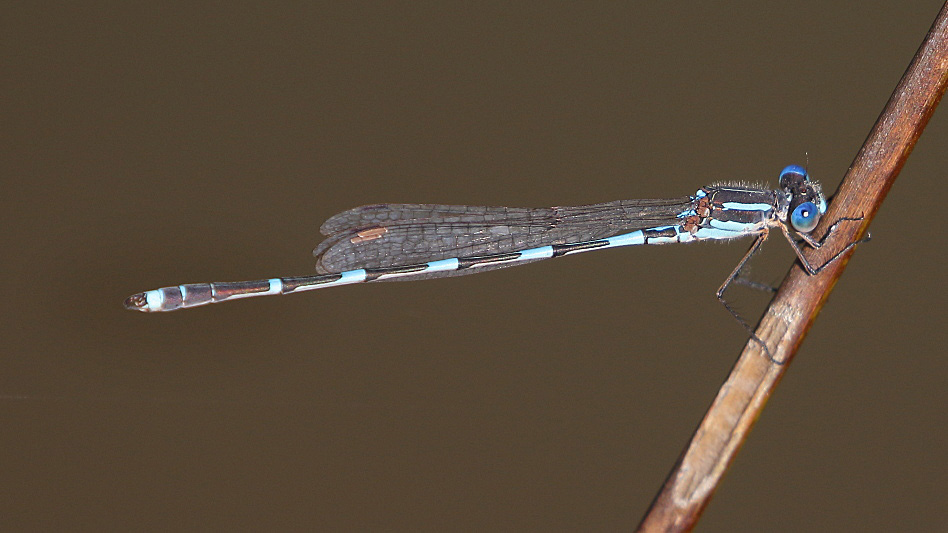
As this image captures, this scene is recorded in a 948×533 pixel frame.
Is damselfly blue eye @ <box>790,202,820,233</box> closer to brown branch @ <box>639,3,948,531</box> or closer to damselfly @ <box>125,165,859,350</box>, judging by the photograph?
damselfly @ <box>125,165,859,350</box>

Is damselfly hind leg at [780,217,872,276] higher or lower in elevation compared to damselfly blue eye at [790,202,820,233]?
lower

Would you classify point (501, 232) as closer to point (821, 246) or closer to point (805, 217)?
point (805, 217)

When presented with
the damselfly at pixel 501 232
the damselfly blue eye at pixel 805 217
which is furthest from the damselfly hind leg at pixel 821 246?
the damselfly at pixel 501 232

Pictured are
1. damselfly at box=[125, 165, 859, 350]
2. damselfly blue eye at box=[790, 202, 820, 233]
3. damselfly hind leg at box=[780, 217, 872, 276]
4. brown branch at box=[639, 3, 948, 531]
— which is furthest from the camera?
damselfly at box=[125, 165, 859, 350]

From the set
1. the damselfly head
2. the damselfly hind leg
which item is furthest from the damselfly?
the damselfly hind leg

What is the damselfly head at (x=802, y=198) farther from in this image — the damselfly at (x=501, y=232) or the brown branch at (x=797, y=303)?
the brown branch at (x=797, y=303)

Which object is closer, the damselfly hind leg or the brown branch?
the brown branch

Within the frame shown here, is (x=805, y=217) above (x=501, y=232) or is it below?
above

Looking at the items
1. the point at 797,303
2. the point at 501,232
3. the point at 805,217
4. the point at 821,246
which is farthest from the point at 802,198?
the point at 501,232
